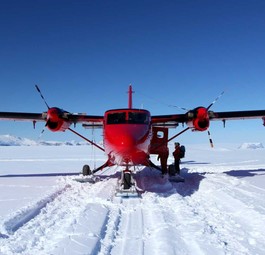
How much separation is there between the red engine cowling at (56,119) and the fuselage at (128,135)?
9.33ft

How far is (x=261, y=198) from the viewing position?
8305mm

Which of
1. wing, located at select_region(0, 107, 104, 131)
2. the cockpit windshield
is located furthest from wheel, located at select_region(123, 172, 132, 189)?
wing, located at select_region(0, 107, 104, 131)

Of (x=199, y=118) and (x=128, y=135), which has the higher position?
(x=199, y=118)

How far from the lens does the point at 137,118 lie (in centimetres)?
1115

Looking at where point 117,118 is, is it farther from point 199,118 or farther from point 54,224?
point 54,224

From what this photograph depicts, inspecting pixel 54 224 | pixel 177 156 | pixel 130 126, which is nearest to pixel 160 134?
pixel 177 156

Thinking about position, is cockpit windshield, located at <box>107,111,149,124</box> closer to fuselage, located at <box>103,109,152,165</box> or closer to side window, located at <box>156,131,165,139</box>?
fuselage, located at <box>103,109,152,165</box>

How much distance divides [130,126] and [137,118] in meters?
0.73

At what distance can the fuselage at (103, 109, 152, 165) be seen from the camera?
387 inches

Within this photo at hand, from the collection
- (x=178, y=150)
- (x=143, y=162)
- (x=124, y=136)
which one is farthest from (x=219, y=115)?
(x=124, y=136)

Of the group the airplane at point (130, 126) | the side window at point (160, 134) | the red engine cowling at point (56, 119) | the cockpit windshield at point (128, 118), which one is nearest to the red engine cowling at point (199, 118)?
the airplane at point (130, 126)

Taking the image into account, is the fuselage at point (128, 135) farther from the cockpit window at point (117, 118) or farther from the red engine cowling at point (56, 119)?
the red engine cowling at point (56, 119)

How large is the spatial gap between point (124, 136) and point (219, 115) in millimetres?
8059

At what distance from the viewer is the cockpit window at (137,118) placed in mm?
10972
